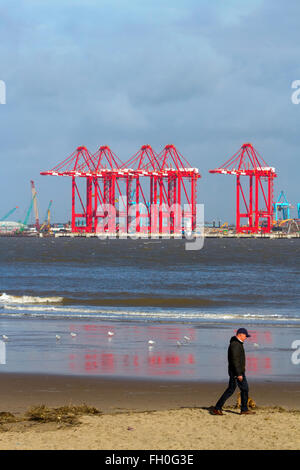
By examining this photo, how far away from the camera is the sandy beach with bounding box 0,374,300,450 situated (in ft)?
25.4

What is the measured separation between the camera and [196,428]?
27.3 ft

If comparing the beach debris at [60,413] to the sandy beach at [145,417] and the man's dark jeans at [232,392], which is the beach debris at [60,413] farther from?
the man's dark jeans at [232,392]

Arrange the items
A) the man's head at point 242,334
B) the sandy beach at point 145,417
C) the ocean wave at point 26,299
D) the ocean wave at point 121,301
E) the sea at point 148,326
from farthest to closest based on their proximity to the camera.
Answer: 1. the ocean wave at point 26,299
2. the ocean wave at point 121,301
3. the sea at point 148,326
4. the man's head at point 242,334
5. the sandy beach at point 145,417

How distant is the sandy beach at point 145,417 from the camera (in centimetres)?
773

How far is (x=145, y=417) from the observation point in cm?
883

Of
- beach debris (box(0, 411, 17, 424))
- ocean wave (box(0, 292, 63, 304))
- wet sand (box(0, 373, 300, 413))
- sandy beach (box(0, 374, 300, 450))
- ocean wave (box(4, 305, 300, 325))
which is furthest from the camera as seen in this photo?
ocean wave (box(0, 292, 63, 304))

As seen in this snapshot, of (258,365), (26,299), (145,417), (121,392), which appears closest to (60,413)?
(145,417)

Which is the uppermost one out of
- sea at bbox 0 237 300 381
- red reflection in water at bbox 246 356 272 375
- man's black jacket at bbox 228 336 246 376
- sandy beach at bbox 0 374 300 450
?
man's black jacket at bbox 228 336 246 376

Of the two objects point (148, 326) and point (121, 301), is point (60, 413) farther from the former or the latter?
point (121, 301)

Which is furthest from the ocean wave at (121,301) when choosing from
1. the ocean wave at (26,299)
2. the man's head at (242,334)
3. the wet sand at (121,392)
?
the man's head at (242,334)

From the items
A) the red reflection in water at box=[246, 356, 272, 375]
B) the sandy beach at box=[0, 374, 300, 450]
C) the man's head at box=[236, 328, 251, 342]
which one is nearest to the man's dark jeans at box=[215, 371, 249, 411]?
the sandy beach at box=[0, 374, 300, 450]

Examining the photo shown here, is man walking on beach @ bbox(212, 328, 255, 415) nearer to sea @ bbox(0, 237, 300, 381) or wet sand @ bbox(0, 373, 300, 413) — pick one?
wet sand @ bbox(0, 373, 300, 413)
